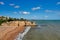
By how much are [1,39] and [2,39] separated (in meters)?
0.13

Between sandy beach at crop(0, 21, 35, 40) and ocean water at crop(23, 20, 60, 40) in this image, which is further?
ocean water at crop(23, 20, 60, 40)

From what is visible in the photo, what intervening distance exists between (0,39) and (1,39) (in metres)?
0.10

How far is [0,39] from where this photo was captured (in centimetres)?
1581

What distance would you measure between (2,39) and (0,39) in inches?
8.3

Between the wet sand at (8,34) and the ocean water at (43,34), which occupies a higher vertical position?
the wet sand at (8,34)

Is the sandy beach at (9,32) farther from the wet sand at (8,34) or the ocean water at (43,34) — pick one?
the ocean water at (43,34)

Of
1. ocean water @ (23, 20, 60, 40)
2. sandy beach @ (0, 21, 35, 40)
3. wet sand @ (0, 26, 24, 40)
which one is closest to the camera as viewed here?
wet sand @ (0, 26, 24, 40)

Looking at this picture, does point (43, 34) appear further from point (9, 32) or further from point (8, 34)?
point (8, 34)

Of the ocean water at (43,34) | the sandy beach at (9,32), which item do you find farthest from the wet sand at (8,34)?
the ocean water at (43,34)

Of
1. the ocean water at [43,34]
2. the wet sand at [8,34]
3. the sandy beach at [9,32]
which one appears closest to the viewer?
the wet sand at [8,34]

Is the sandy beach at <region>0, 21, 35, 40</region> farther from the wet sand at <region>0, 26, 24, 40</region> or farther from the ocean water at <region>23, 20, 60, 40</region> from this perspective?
the ocean water at <region>23, 20, 60, 40</region>

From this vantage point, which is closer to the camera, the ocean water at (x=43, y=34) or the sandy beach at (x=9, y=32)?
the sandy beach at (x=9, y=32)

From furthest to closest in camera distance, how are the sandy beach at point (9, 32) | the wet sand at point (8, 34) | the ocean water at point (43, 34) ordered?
the ocean water at point (43, 34) → the sandy beach at point (9, 32) → the wet sand at point (8, 34)

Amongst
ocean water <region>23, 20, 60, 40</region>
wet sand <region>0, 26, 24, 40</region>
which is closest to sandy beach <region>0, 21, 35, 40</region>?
wet sand <region>0, 26, 24, 40</region>
